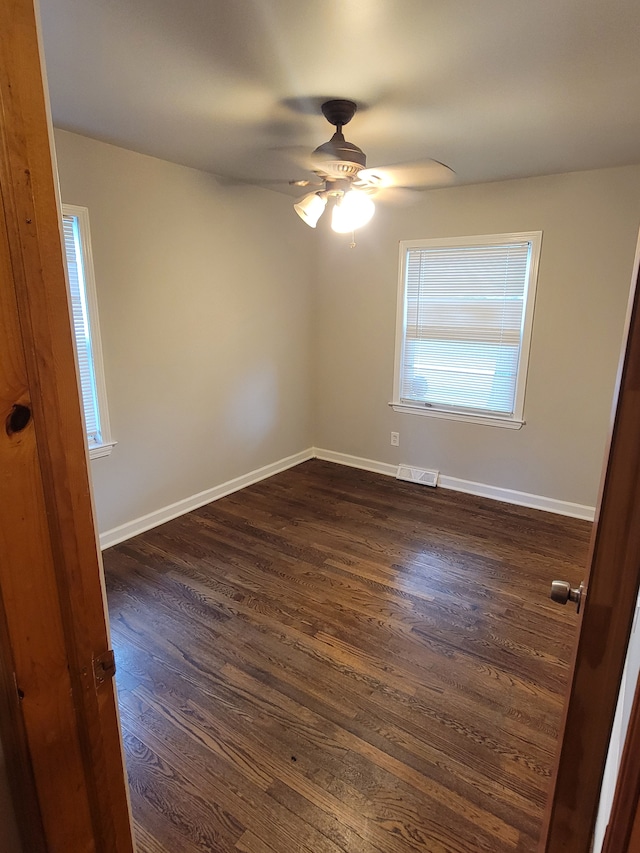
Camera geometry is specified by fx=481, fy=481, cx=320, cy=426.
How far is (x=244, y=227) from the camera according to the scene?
11.9ft

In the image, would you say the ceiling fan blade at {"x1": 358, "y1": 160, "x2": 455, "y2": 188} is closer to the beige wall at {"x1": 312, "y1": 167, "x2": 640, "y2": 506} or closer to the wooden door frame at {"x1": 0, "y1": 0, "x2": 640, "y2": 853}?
the beige wall at {"x1": 312, "y1": 167, "x2": 640, "y2": 506}

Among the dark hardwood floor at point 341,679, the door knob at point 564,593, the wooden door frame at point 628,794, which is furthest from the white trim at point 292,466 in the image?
the wooden door frame at point 628,794

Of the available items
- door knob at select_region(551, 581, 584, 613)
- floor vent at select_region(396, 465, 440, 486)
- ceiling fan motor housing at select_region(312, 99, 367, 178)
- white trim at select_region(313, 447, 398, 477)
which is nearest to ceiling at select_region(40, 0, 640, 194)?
ceiling fan motor housing at select_region(312, 99, 367, 178)

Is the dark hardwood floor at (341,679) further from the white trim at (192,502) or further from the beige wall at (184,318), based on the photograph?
the beige wall at (184,318)

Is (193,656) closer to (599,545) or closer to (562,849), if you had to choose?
(562,849)

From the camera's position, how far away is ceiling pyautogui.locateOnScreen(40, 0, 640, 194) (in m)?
1.48

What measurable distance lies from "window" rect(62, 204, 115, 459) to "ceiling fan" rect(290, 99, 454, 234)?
1246 millimetres

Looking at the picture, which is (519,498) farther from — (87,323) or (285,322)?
(87,323)

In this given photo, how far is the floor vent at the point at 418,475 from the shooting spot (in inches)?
163

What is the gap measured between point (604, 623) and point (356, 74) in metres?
2.00

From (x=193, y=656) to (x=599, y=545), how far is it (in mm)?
1879

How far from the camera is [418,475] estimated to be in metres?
4.19

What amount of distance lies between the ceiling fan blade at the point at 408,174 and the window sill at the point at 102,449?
210cm

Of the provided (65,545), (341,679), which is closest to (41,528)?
(65,545)
